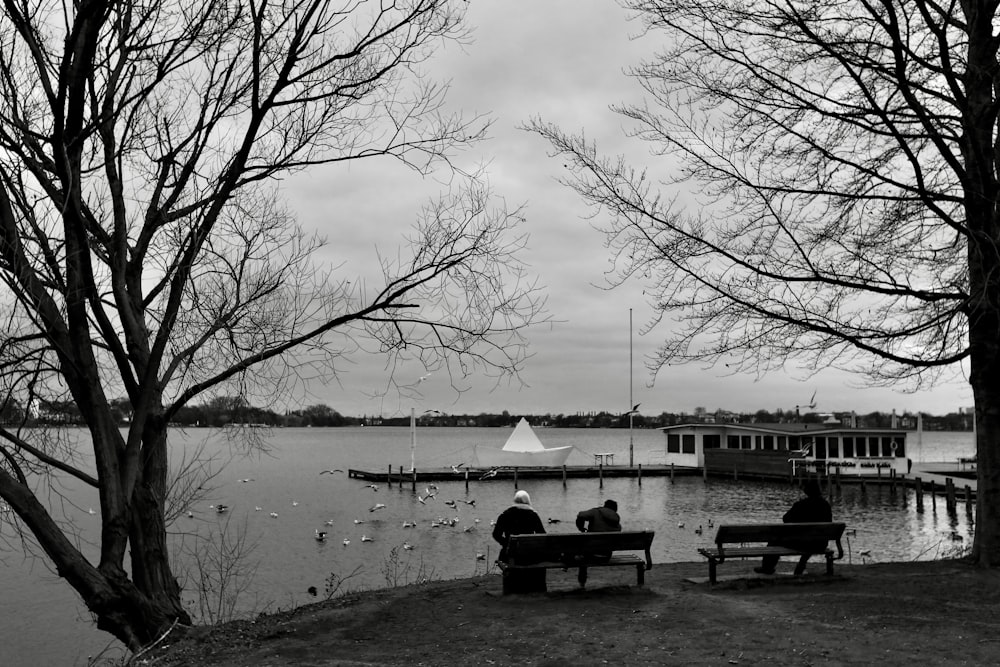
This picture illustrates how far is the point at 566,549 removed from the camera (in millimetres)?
9406

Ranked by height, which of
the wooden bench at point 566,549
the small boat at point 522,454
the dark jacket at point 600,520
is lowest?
the small boat at point 522,454

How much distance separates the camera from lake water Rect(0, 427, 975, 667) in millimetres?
19844

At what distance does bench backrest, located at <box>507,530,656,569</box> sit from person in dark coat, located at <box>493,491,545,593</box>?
0.66 ft

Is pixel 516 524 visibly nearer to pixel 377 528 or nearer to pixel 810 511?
Answer: pixel 810 511

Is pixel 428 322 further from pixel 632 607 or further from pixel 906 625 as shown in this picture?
pixel 906 625

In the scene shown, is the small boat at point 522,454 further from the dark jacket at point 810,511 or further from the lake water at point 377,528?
the dark jacket at point 810,511

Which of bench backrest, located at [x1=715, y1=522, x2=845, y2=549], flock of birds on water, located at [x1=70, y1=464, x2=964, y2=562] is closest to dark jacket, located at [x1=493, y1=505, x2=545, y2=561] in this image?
bench backrest, located at [x1=715, y1=522, x2=845, y2=549]

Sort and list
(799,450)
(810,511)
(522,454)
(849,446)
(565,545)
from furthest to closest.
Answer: (522,454), (849,446), (799,450), (810,511), (565,545)

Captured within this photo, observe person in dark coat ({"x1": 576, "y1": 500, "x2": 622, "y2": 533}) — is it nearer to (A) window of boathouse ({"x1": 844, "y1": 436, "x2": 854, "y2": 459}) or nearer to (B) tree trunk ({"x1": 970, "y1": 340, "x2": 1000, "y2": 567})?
(B) tree trunk ({"x1": 970, "y1": 340, "x2": 1000, "y2": 567})

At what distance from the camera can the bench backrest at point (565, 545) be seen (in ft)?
30.5

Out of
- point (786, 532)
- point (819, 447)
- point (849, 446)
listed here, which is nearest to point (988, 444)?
point (786, 532)

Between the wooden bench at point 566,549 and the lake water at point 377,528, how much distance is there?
181 cm

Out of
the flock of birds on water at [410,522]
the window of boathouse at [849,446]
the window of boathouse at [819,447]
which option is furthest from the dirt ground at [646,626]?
the window of boathouse at [849,446]

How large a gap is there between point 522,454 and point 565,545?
60.7 meters
